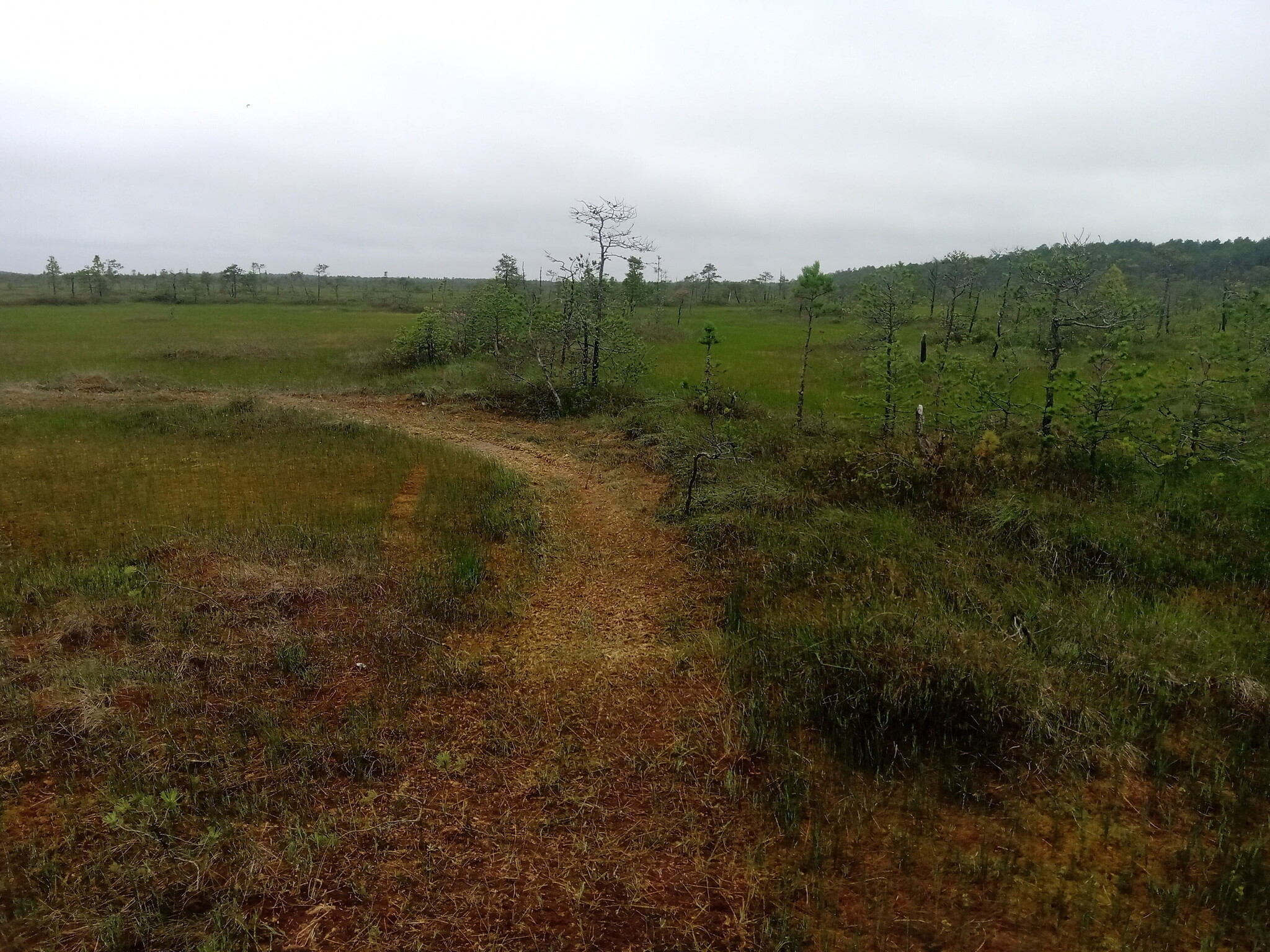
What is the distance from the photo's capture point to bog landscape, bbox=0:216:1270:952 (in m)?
3.22

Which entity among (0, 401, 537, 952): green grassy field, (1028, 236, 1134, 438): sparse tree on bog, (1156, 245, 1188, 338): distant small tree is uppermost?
(1156, 245, 1188, 338): distant small tree

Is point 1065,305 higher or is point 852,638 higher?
point 1065,305

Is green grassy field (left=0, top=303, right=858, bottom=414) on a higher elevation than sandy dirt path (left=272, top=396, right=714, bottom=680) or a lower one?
higher

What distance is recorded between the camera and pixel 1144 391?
844cm

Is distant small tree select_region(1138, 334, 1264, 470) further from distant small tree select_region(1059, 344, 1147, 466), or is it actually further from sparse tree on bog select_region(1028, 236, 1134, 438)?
sparse tree on bog select_region(1028, 236, 1134, 438)

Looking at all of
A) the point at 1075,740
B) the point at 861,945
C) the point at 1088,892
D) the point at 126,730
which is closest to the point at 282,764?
the point at 126,730

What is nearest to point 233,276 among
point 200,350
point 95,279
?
point 95,279

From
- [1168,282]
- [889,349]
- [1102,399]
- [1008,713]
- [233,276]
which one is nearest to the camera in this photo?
[1008,713]

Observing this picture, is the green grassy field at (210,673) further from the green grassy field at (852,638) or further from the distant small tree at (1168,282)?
the distant small tree at (1168,282)

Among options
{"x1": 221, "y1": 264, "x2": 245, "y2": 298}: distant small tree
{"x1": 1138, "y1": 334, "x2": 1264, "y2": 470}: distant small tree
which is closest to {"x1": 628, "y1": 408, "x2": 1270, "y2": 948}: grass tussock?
{"x1": 1138, "y1": 334, "x2": 1264, "y2": 470}: distant small tree

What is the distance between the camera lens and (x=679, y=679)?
5.15m

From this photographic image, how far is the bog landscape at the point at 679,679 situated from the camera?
3.22m

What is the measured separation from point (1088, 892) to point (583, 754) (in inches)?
107

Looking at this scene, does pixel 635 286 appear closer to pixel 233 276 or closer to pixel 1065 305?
pixel 1065 305
